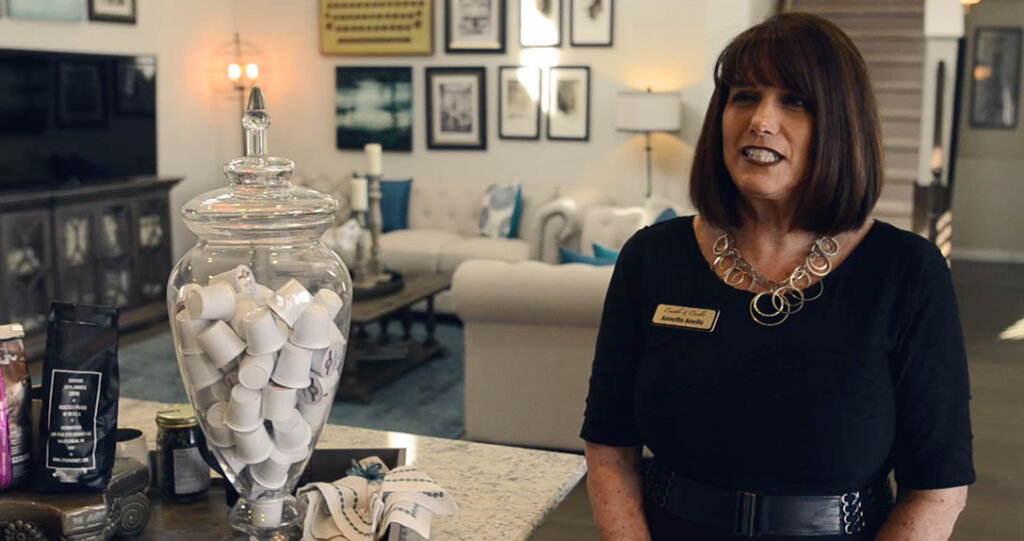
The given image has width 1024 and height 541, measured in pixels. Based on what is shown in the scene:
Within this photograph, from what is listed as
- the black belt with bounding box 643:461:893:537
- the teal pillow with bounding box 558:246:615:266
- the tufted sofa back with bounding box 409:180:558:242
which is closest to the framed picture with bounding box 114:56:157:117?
the tufted sofa back with bounding box 409:180:558:242

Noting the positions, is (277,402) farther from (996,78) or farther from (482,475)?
(996,78)

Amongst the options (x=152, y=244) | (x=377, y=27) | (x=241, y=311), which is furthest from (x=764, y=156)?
(x=377, y=27)

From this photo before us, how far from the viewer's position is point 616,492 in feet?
5.31

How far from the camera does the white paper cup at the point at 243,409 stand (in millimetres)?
1235

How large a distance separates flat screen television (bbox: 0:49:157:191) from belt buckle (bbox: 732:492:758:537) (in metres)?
5.41

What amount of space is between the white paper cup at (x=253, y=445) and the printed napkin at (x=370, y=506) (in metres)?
0.14

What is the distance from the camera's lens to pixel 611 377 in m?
1.62

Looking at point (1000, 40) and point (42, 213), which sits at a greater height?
point (1000, 40)

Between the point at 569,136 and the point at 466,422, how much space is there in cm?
361

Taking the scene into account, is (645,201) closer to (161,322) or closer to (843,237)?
(161,322)

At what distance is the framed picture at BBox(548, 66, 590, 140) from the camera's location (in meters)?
7.41

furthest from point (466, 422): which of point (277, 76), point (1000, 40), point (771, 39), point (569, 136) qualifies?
point (1000, 40)

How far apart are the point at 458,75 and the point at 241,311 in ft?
21.8

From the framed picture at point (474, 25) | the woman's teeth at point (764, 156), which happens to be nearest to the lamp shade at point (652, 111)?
the framed picture at point (474, 25)
